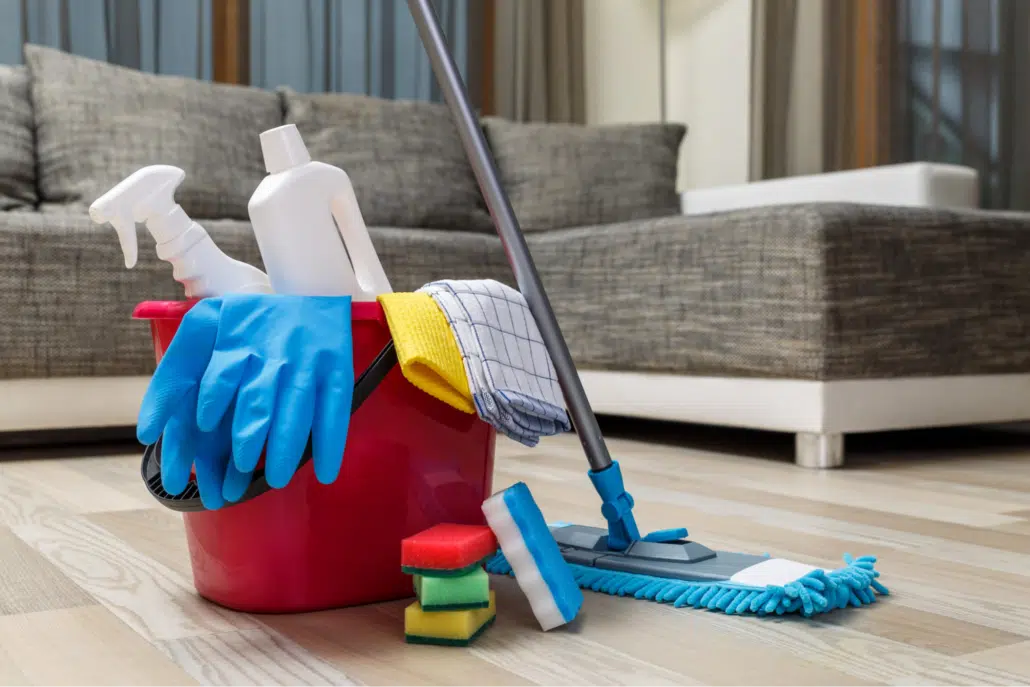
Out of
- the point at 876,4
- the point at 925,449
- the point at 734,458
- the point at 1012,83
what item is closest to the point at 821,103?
the point at 876,4

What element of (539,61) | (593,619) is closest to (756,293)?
(593,619)

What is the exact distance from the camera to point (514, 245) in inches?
37.7

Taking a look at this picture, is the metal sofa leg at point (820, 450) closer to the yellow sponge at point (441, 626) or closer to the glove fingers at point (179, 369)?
the yellow sponge at point (441, 626)

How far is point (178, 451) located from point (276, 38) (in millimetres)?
2857

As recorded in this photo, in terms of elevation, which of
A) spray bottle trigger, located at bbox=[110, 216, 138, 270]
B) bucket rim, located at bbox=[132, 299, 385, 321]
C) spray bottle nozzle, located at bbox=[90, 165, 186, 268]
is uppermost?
spray bottle nozzle, located at bbox=[90, 165, 186, 268]

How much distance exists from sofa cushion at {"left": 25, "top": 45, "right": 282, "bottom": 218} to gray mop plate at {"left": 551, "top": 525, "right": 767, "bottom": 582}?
1.68 metres

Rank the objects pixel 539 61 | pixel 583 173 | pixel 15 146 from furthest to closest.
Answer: pixel 539 61 < pixel 583 173 < pixel 15 146

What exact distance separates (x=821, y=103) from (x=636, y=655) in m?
2.81

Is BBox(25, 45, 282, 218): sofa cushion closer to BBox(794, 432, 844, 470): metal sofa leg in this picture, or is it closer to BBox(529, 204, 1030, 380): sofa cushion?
BBox(529, 204, 1030, 380): sofa cushion

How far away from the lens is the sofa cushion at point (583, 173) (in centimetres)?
290

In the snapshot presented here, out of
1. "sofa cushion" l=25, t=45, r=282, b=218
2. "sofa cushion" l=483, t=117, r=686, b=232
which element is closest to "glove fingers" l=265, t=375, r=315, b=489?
"sofa cushion" l=25, t=45, r=282, b=218

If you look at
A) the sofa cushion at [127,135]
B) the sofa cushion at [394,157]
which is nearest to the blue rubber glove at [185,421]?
the sofa cushion at [127,135]

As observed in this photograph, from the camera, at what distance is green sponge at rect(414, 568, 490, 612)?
31.2 inches

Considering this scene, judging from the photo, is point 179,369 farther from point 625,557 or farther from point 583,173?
point 583,173
